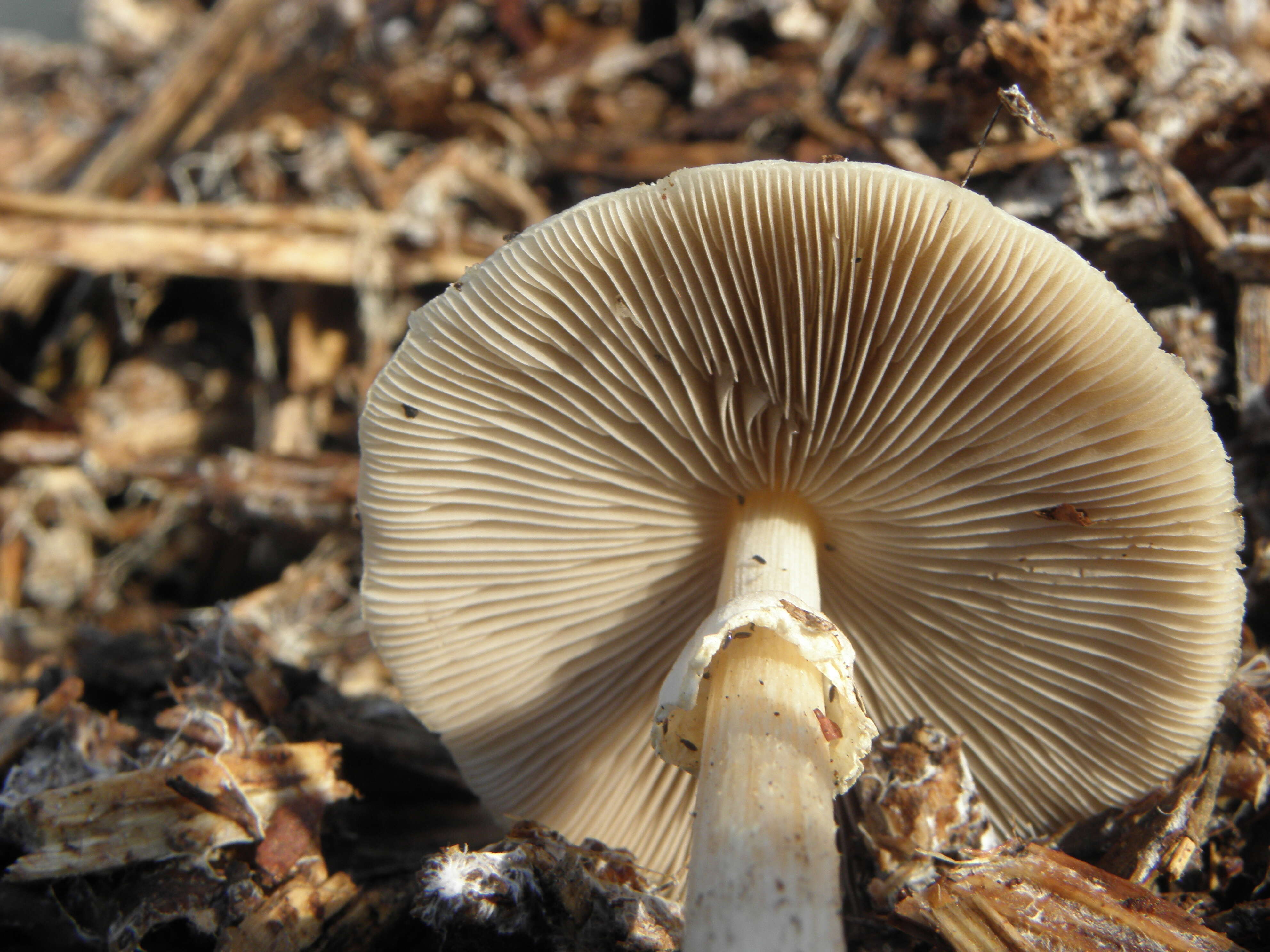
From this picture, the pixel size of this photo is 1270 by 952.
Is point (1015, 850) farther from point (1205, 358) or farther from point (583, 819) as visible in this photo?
point (1205, 358)

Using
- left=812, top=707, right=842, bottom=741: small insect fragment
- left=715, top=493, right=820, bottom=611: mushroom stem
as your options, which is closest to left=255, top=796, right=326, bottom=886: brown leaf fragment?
left=715, top=493, right=820, bottom=611: mushroom stem

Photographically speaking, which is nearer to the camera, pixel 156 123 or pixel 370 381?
pixel 370 381

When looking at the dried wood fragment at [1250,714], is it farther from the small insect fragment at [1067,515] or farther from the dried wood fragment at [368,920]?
the dried wood fragment at [368,920]

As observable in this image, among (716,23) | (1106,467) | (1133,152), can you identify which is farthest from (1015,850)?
(716,23)

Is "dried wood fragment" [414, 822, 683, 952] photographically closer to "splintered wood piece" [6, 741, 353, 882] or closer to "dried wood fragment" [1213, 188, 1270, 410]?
"splintered wood piece" [6, 741, 353, 882]

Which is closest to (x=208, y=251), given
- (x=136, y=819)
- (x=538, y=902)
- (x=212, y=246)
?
(x=212, y=246)

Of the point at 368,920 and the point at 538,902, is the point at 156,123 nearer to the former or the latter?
the point at 368,920
